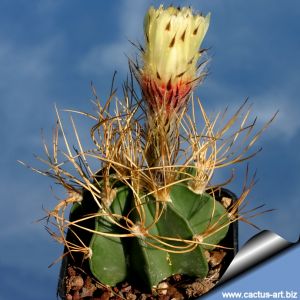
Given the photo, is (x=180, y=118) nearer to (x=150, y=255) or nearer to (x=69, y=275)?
(x=150, y=255)

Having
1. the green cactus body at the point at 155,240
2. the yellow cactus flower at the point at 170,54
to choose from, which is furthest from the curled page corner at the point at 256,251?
the yellow cactus flower at the point at 170,54

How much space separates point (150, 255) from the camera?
1805mm

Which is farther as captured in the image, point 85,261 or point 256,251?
point 85,261

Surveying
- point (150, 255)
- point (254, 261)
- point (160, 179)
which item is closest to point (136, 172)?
point (160, 179)

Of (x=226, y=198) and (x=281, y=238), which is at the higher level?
(x=226, y=198)

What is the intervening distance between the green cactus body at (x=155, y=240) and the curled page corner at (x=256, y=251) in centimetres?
8

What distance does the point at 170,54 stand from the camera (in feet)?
5.11

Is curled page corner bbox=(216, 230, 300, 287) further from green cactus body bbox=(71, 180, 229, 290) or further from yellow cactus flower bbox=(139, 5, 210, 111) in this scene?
yellow cactus flower bbox=(139, 5, 210, 111)

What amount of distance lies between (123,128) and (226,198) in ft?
1.32

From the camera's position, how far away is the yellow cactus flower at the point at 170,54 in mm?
1535

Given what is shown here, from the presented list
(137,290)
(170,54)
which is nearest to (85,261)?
(137,290)

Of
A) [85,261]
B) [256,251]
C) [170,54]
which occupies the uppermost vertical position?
[170,54]

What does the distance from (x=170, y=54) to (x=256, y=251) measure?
49cm

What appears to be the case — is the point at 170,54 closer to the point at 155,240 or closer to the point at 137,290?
the point at 155,240
